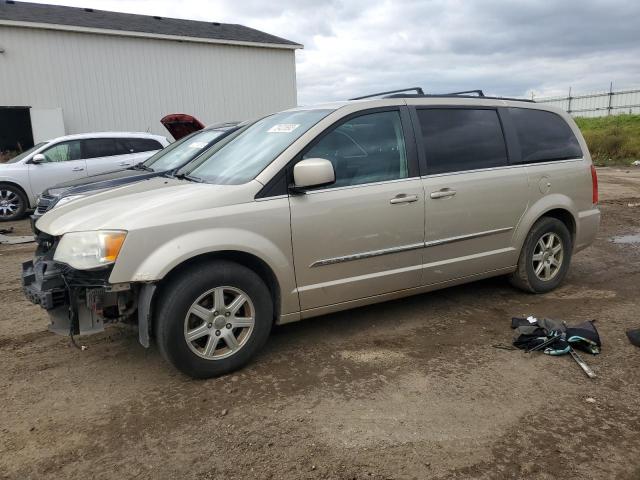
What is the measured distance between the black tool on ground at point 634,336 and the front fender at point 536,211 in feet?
3.82

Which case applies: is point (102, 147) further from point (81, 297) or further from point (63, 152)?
point (81, 297)

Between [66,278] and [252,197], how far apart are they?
4.09 feet

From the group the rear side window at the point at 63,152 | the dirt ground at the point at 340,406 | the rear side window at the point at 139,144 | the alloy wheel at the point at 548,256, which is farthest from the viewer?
the rear side window at the point at 139,144

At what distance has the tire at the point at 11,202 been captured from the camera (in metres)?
10.4

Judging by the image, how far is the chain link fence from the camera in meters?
34.4

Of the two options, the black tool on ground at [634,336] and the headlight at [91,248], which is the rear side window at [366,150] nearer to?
the headlight at [91,248]

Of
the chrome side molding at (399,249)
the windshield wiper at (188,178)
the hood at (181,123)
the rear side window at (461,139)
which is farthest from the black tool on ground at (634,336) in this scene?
the hood at (181,123)

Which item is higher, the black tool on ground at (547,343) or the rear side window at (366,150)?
the rear side window at (366,150)

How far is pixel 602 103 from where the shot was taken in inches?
1426

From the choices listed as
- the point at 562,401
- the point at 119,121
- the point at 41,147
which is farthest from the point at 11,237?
the point at 119,121

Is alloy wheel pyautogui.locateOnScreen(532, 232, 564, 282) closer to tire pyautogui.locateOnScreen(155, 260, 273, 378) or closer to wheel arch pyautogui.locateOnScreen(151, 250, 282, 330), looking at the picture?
wheel arch pyautogui.locateOnScreen(151, 250, 282, 330)

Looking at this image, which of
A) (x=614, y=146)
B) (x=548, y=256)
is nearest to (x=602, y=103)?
(x=614, y=146)

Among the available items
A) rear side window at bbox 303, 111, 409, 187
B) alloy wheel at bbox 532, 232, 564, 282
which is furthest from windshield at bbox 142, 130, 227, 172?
alloy wheel at bbox 532, 232, 564, 282

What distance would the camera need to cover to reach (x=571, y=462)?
2.57 m
